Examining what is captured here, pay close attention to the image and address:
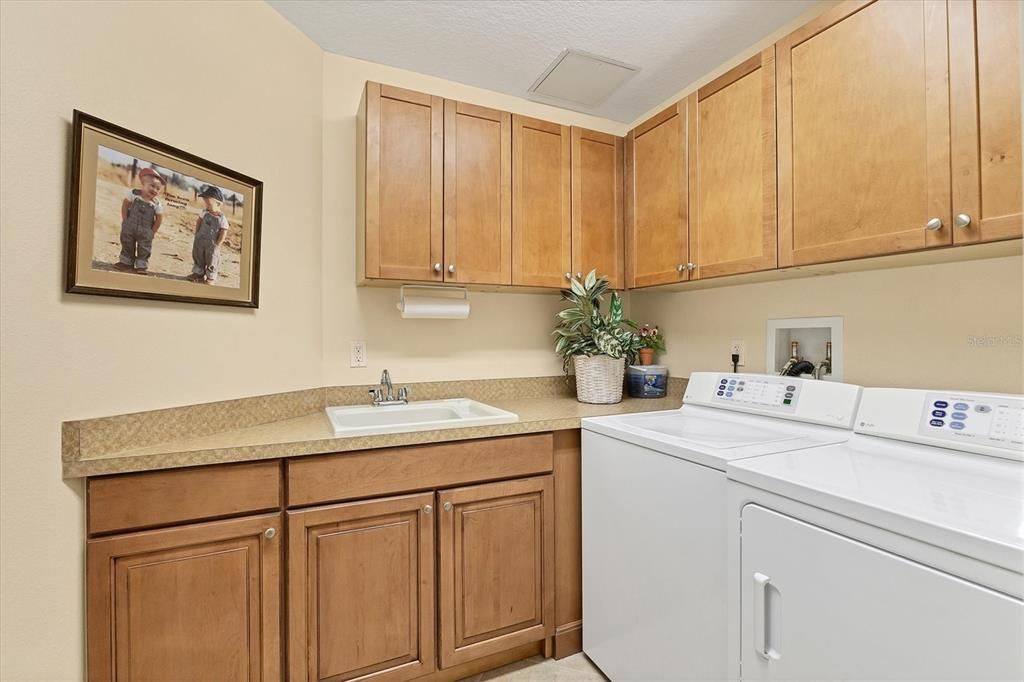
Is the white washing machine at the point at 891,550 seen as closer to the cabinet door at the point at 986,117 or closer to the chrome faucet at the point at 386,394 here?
the cabinet door at the point at 986,117

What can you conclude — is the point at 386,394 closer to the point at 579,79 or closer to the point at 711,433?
the point at 711,433

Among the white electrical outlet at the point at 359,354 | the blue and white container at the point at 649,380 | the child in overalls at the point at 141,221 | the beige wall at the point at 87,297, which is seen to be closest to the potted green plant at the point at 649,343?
the blue and white container at the point at 649,380

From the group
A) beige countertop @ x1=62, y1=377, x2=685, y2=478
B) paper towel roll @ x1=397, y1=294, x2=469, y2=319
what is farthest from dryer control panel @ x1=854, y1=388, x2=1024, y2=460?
paper towel roll @ x1=397, y1=294, x2=469, y2=319

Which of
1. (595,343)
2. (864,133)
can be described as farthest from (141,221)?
(864,133)

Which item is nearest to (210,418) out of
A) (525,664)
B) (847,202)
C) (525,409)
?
(525,409)

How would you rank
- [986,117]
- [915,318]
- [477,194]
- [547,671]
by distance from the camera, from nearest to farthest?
[986,117] → [915,318] → [547,671] → [477,194]

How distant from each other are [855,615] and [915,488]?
292 mm

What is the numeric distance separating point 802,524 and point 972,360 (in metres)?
0.89

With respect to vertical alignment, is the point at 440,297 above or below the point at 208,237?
below

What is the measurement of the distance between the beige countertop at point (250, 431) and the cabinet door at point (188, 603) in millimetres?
204

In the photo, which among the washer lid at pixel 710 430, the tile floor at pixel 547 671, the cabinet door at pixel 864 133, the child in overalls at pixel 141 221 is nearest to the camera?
the cabinet door at pixel 864 133

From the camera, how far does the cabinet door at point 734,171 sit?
64.2 inches

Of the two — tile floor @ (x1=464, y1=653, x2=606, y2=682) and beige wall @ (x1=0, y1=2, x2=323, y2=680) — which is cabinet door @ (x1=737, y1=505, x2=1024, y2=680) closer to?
tile floor @ (x1=464, y1=653, x2=606, y2=682)

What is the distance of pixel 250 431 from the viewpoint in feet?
5.22
